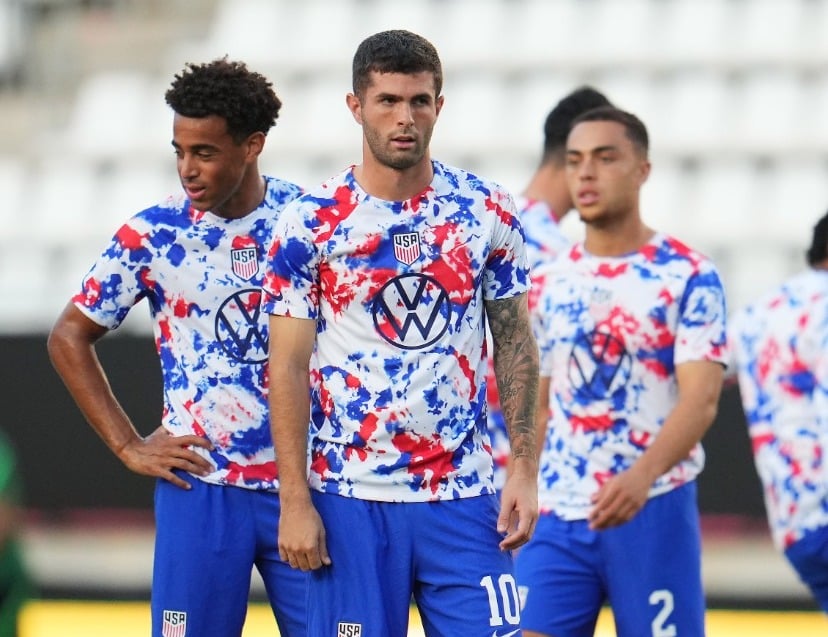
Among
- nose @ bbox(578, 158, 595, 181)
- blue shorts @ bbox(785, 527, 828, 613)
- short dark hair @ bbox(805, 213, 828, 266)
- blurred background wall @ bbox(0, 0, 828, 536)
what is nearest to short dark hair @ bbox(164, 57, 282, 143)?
nose @ bbox(578, 158, 595, 181)

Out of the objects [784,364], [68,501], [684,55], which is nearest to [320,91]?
[684,55]

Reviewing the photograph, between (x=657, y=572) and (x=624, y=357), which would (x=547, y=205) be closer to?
(x=624, y=357)

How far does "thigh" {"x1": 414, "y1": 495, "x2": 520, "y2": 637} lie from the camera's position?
4500mm

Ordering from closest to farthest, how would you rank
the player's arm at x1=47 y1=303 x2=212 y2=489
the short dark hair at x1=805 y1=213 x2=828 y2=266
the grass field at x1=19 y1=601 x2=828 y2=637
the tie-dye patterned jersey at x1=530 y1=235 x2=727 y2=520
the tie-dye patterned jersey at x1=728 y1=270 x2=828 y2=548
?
1. the player's arm at x1=47 y1=303 x2=212 y2=489
2. the tie-dye patterned jersey at x1=530 y1=235 x2=727 y2=520
3. the tie-dye patterned jersey at x1=728 y1=270 x2=828 y2=548
4. the short dark hair at x1=805 y1=213 x2=828 y2=266
5. the grass field at x1=19 y1=601 x2=828 y2=637

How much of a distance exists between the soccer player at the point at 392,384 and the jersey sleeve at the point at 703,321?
1357mm

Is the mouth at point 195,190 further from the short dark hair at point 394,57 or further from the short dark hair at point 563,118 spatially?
the short dark hair at point 563,118

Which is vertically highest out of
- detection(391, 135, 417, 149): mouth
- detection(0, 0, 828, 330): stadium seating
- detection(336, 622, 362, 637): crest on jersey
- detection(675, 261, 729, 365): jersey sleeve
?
detection(0, 0, 828, 330): stadium seating

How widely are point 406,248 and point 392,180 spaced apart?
0.19 metres

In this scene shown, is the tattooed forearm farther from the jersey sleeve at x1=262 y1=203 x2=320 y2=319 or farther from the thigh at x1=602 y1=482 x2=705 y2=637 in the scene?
the thigh at x1=602 y1=482 x2=705 y2=637

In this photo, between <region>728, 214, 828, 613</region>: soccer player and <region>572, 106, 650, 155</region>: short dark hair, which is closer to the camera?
<region>572, 106, 650, 155</region>: short dark hair

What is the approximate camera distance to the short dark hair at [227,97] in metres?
5.25

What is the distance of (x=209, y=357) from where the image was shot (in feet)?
17.3

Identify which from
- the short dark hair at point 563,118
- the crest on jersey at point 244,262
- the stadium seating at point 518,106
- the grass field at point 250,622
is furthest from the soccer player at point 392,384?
the stadium seating at point 518,106

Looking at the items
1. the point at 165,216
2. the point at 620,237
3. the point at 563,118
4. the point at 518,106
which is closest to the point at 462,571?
the point at 165,216
